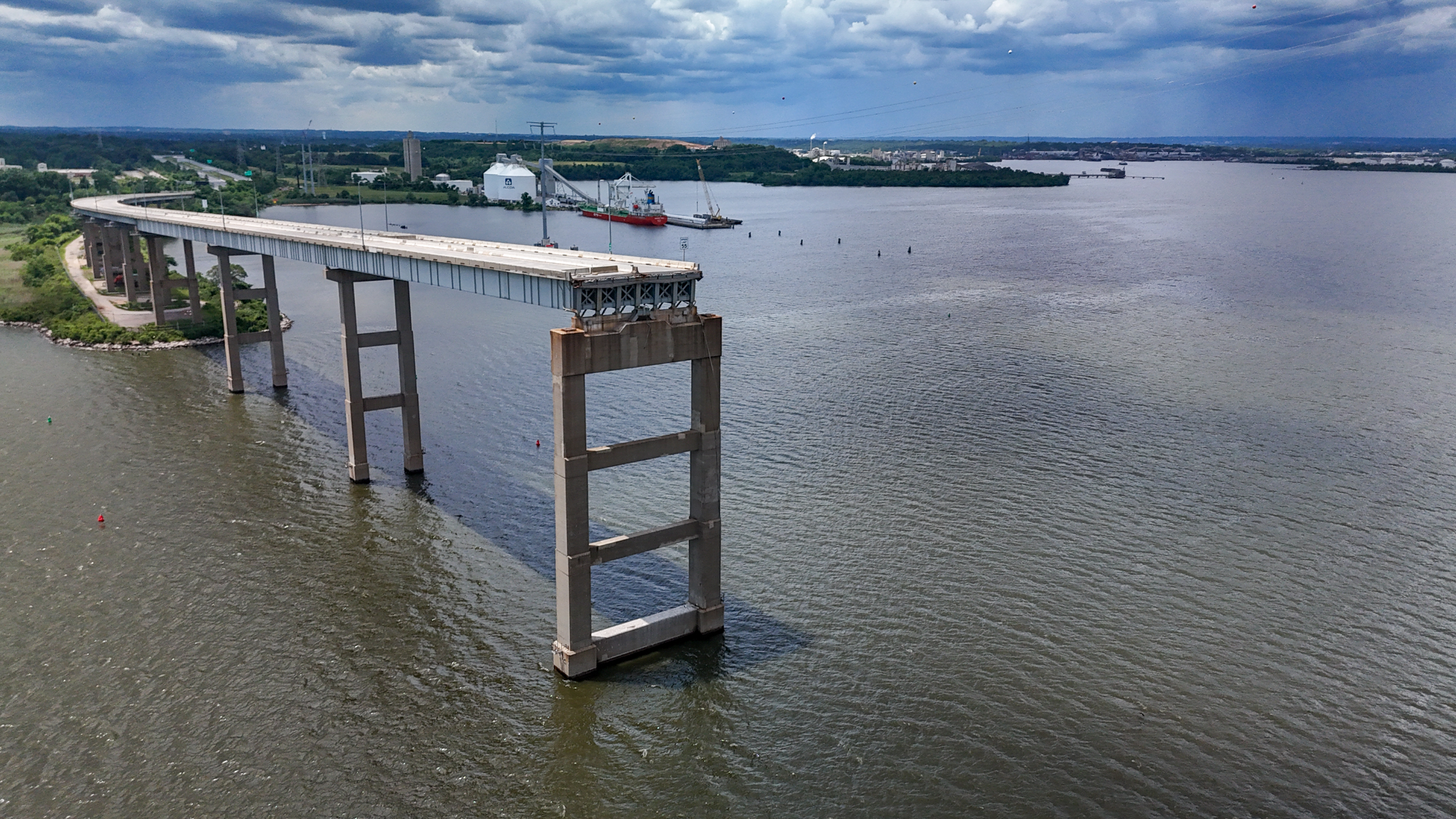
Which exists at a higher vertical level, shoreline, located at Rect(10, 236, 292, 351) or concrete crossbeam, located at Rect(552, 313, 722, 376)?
concrete crossbeam, located at Rect(552, 313, 722, 376)

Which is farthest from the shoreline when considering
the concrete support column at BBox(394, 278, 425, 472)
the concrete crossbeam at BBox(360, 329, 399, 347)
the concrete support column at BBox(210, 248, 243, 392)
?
the concrete support column at BBox(394, 278, 425, 472)

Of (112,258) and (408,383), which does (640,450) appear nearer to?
(408,383)

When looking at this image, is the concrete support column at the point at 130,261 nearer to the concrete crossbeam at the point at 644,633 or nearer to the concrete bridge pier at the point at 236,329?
the concrete bridge pier at the point at 236,329

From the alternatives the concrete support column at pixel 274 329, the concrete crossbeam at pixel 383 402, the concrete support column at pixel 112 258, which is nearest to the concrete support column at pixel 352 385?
the concrete crossbeam at pixel 383 402

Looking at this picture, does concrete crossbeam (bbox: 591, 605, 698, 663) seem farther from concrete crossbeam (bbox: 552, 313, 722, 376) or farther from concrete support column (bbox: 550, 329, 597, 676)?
concrete crossbeam (bbox: 552, 313, 722, 376)

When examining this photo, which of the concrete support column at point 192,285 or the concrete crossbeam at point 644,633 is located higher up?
the concrete support column at point 192,285

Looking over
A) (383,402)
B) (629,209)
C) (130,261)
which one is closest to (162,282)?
(130,261)
